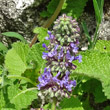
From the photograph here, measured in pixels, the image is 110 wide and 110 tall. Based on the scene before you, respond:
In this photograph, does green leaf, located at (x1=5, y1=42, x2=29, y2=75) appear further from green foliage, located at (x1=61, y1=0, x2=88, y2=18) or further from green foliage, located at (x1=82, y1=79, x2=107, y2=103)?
green foliage, located at (x1=61, y1=0, x2=88, y2=18)

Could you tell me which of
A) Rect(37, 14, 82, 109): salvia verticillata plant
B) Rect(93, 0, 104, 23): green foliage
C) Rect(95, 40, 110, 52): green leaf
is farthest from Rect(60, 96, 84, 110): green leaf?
Rect(93, 0, 104, 23): green foliage

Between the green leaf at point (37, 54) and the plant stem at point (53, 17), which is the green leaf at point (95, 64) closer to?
the green leaf at point (37, 54)

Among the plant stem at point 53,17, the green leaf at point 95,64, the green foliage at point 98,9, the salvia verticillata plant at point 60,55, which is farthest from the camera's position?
the plant stem at point 53,17

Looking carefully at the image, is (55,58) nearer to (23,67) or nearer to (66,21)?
(66,21)

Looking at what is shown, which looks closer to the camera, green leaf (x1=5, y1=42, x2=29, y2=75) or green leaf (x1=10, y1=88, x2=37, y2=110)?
green leaf (x1=10, y1=88, x2=37, y2=110)

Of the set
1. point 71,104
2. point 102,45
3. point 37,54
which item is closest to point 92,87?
point 102,45

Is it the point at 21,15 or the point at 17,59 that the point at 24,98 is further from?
the point at 21,15

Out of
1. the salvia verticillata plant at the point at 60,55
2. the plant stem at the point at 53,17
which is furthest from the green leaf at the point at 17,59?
the salvia verticillata plant at the point at 60,55
